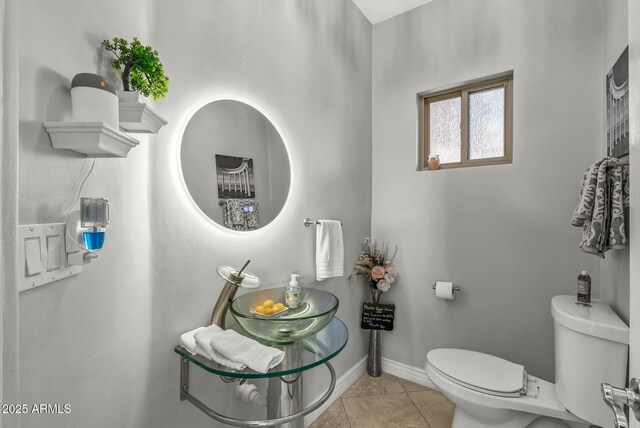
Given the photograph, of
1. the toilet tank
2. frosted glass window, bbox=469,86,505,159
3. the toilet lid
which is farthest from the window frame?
the toilet lid

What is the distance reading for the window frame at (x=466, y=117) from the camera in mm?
1907

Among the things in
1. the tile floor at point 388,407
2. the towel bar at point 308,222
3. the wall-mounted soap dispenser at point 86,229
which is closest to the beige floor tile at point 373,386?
the tile floor at point 388,407

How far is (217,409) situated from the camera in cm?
121

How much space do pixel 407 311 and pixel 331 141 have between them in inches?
52.9

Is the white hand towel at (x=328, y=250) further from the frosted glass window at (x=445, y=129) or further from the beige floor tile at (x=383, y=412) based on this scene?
the frosted glass window at (x=445, y=129)

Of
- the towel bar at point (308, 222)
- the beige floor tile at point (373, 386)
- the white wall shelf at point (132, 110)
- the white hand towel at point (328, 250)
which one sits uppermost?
the white wall shelf at point (132, 110)

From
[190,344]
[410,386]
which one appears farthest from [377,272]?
[190,344]

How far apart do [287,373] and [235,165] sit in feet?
2.77

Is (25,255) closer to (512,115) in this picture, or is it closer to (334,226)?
(334,226)

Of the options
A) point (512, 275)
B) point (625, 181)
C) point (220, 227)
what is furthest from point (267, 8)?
point (512, 275)

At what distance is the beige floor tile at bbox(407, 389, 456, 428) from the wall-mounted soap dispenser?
191 cm

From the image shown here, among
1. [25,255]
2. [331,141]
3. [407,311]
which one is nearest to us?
[25,255]

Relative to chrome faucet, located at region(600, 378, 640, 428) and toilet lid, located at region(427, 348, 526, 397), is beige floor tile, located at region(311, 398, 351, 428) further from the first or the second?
chrome faucet, located at region(600, 378, 640, 428)

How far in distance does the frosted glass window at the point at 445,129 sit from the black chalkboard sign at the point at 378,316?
1.14 metres
